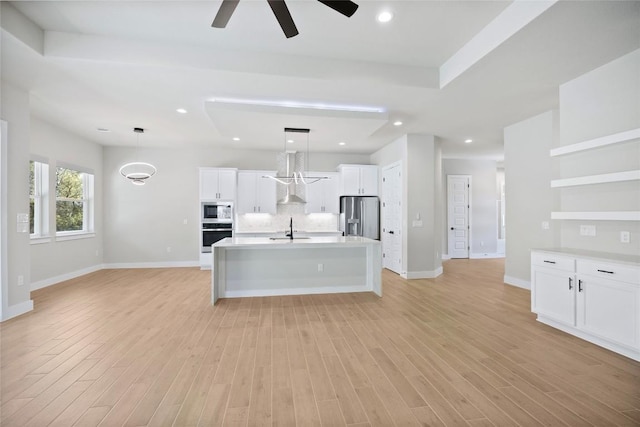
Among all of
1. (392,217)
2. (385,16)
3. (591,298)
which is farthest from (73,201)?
(591,298)

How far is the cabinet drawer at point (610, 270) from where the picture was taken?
8.20 feet

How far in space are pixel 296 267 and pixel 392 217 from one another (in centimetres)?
281

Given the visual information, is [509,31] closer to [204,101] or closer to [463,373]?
[463,373]

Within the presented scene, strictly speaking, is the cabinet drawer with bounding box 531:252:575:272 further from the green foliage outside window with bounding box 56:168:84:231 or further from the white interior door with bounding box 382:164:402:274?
the green foliage outside window with bounding box 56:168:84:231

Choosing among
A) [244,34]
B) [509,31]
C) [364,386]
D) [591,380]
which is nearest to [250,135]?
[244,34]

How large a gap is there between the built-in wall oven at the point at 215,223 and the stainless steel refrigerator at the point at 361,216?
108 inches

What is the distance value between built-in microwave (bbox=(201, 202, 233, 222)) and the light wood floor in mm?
2811

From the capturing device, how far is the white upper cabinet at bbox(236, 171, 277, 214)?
7008 mm

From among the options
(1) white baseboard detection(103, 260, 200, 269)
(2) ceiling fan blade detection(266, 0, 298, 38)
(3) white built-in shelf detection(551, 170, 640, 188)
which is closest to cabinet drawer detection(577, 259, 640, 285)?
(3) white built-in shelf detection(551, 170, 640, 188)

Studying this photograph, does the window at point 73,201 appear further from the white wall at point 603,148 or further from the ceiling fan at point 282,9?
the white wall at point 603,148

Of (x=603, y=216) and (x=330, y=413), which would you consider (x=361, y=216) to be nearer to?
(x=603, y=216)

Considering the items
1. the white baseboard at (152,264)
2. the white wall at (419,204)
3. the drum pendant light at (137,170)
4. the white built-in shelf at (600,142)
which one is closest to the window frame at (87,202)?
the drum pendant light at (137,170)

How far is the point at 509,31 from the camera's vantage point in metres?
2.56

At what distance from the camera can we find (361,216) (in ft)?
23.0
